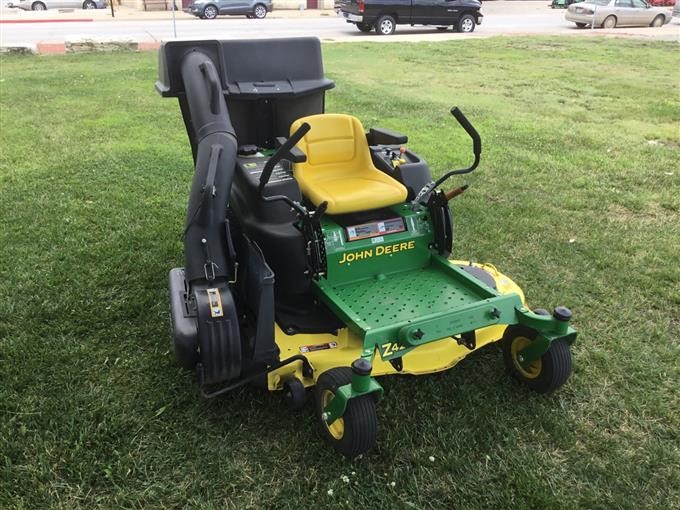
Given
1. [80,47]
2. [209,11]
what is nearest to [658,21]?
[209,11]

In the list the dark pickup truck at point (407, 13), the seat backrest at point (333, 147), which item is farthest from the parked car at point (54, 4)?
the seat backrest at point (333, 147)

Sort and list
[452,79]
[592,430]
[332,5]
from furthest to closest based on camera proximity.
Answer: [332,5] → [452,79] → [592,430]

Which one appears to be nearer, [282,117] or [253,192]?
[253,192]

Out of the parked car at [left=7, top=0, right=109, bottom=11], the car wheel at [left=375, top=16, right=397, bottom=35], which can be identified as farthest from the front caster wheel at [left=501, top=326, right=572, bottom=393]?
the parked car at [left=7, top=0, right=109, bottom=11]

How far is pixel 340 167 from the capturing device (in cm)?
365

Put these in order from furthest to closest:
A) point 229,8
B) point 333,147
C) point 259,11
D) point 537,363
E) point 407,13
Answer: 1. point 259,11
2. point 229,8
3. point 407,13
4. point 333,147
5. point 537,363

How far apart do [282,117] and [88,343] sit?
1841mm

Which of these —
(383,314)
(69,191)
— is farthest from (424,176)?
(69,191)

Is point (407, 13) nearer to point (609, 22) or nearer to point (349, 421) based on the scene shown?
point (609, 22)

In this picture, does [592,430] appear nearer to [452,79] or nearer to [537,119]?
[537,119]

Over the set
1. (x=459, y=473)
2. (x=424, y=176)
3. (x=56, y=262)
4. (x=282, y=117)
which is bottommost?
(x=459, y=473)

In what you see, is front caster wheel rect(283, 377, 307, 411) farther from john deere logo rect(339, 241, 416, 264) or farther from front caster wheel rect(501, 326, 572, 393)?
front caster wheel rect(501, 326, 572, 393)

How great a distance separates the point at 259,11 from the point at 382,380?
82.2ft

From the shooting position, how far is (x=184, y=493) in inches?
101
